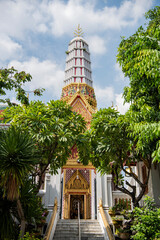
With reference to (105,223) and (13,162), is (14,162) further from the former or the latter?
(105,223)

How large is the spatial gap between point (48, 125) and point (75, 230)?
509cm

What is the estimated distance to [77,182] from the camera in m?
15.7

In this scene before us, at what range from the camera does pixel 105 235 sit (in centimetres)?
925

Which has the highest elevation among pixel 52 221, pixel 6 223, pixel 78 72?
pixel 78 72

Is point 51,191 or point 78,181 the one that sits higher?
point 78,181

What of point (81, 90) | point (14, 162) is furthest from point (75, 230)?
point (81, 90)

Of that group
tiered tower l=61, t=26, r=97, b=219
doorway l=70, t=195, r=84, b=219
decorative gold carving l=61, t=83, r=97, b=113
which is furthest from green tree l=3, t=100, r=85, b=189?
decorative gold carving l=61, t=83, r=97, b=113

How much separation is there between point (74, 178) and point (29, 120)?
921 cm

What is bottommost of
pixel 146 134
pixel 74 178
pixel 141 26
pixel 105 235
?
pixel 105 235

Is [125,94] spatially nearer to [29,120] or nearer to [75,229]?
[29,120]

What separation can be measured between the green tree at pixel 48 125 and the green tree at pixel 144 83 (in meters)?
2.22

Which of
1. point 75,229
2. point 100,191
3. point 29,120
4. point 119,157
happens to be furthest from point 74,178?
point 29,120

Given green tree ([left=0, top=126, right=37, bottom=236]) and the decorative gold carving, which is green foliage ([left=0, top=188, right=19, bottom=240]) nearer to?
green tree ([left=0, top=126, right=37, bottom=236])

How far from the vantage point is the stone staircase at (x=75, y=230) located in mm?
9297
